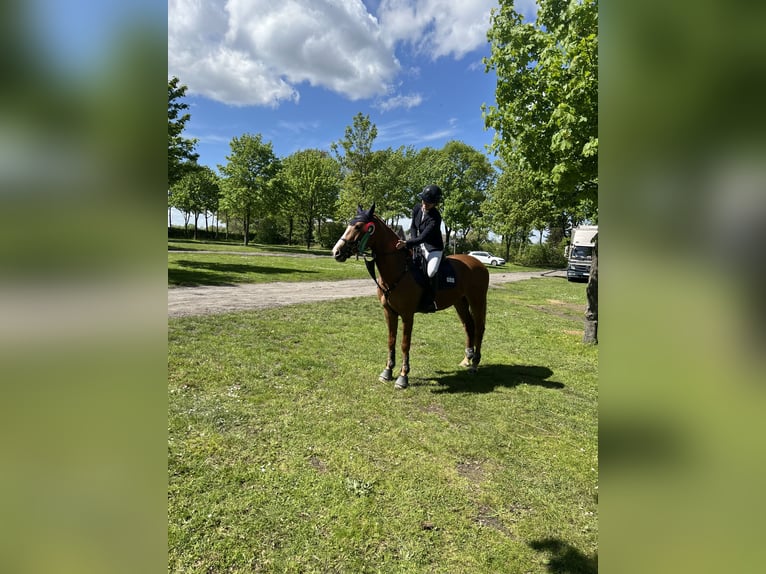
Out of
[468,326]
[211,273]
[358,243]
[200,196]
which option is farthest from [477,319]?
[200,196]

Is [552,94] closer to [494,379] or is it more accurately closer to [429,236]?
[429,236]

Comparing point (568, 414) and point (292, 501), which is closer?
point (292, 501)

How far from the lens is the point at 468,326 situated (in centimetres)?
736

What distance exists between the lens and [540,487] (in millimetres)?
3834

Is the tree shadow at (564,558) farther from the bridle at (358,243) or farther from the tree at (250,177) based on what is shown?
the tree at (250,177)

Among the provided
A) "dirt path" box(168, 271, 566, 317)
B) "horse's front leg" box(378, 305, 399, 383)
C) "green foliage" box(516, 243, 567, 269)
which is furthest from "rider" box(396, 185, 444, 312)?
"green foliage" box(516, 243, 567, 269)

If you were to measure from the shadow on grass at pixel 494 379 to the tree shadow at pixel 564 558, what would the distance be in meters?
3.15

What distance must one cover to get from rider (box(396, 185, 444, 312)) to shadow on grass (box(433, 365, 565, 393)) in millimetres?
1464

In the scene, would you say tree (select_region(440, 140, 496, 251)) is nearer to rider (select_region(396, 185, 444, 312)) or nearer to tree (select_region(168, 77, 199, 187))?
tree (select_region(168, 77, 199, 187))
